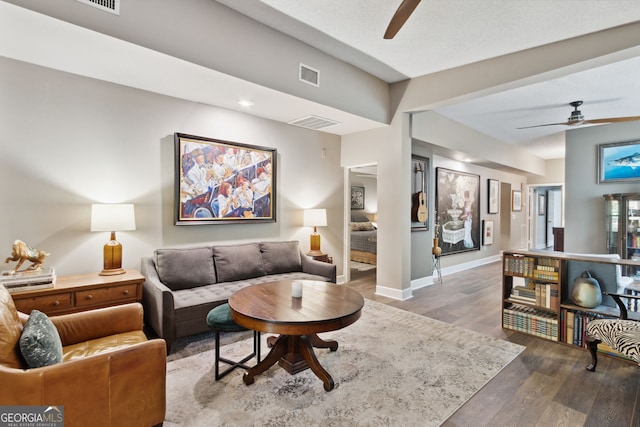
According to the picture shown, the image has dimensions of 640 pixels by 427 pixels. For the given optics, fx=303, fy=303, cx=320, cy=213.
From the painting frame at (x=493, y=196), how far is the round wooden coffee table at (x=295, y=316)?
253 inches

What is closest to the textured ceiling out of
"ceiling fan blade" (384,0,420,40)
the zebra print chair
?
"ceiling fan blade" (384,0,420,40)

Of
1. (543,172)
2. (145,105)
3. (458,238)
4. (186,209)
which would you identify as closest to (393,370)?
(186,209)

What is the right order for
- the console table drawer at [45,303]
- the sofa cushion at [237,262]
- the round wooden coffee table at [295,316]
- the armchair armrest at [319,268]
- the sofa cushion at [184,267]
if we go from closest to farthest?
the round wooden coffee table at [295,316]
the console table drawer at [45,303]
the sofa cushion at [184,267]
the sofa cushion at [237,262]
the armchair armrest at [319,268]

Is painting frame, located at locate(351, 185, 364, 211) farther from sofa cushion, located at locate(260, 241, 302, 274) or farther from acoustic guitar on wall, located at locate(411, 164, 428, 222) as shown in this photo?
sofa cushion, located at locate(260, 241, 302, 274)

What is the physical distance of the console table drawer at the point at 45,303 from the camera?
7.62 ft

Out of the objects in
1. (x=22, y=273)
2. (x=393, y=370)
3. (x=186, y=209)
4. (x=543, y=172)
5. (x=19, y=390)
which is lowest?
(x=393, y=370)

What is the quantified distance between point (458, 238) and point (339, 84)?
14.4ft

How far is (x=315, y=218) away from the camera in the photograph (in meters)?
4.57

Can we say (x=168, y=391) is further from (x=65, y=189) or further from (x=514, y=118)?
(x=514, y=118)

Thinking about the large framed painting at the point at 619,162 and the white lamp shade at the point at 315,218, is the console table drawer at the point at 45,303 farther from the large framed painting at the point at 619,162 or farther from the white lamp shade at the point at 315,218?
the large framed painting at the point at 619,162

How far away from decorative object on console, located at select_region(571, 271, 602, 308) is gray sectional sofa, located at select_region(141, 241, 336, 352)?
254 cm

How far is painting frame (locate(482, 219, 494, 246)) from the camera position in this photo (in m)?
7.29

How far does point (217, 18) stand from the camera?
9.23 ft

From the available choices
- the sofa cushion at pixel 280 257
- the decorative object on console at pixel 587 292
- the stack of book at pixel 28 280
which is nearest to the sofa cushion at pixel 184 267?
the sofa cushion at pixel 280 257
